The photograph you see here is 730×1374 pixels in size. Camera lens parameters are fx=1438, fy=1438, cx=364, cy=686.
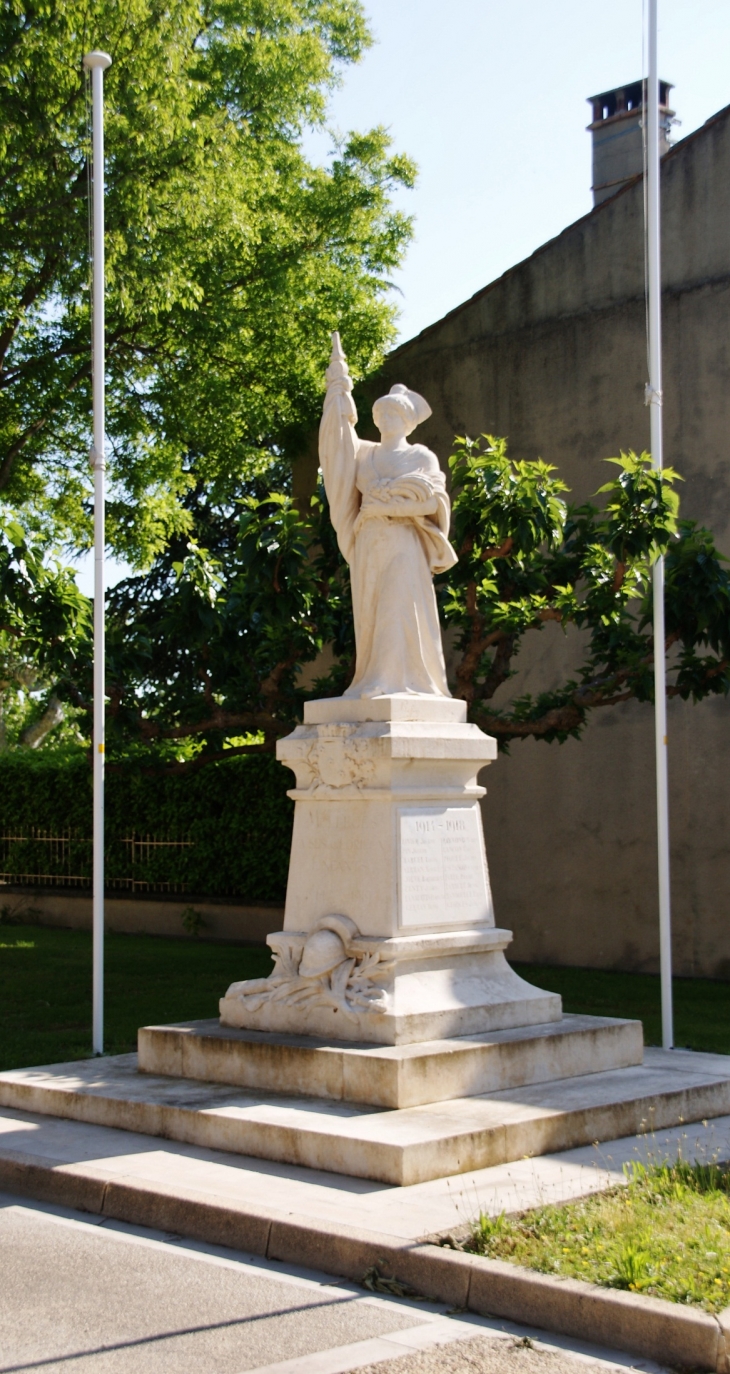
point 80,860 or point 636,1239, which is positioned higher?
point 80,860

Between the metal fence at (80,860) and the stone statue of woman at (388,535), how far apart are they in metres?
10.9

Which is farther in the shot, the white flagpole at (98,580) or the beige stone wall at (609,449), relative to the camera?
the beige stone wall at (609,449)

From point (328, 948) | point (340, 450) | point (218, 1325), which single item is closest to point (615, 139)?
point (340, 450)

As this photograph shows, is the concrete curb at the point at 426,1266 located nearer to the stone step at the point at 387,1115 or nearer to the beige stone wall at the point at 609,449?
the stone step at the point at 387,1115

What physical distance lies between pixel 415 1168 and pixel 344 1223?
65 cm

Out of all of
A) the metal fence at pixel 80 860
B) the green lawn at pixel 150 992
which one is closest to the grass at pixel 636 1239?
the green lawn at pixel 150 992

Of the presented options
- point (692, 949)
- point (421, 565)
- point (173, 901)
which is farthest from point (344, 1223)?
point (173, 901)

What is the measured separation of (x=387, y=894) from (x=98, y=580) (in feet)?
12.0

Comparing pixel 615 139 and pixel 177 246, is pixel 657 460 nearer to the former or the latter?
pixel 177 246

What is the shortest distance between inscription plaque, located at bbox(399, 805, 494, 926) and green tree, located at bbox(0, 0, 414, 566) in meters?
7.91

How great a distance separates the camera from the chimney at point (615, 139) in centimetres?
2116

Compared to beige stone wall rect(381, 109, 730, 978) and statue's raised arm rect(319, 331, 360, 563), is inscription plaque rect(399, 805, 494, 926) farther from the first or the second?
beige stone wall rect(381, 109, 730, 978)

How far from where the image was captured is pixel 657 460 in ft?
34.3

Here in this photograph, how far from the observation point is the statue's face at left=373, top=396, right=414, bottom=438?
28.4ft
